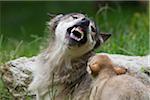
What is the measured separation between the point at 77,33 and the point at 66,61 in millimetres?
328

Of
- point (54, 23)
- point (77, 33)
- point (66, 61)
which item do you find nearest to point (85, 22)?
point (77, 33)

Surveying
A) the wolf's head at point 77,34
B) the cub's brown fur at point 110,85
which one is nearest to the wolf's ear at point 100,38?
the wolf's head at point 77,34

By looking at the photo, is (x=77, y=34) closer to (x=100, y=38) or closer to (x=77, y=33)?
(x=77, y=33)

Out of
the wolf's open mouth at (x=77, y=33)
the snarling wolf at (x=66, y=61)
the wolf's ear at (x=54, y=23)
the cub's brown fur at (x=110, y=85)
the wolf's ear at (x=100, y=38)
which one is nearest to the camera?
the cub's brown fur at (x=110, y=85)

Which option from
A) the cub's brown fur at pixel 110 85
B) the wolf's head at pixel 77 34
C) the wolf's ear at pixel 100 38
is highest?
the wolf's head at pixel 77 34

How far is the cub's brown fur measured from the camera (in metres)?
5.70

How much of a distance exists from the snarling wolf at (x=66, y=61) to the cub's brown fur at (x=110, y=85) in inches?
5.9

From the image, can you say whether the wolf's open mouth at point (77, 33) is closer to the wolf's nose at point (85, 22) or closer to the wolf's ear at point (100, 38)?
the wolf's nose at point (85, 22)

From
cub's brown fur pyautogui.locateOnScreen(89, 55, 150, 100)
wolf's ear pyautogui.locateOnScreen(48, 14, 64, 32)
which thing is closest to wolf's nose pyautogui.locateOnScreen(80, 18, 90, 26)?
cub's brown fur pyautogui.locateOnScreen(89, 55, 150, 100)

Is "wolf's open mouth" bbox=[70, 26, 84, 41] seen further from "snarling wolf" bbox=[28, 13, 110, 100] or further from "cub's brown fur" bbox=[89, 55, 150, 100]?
"cub's brown fur" bbox=[89, 55, 150, 100]

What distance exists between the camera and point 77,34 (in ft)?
20.2

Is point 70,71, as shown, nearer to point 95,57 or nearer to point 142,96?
point 95,57

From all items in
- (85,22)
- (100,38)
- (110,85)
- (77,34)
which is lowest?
(110,85)

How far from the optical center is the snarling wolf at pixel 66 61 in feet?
20.4
